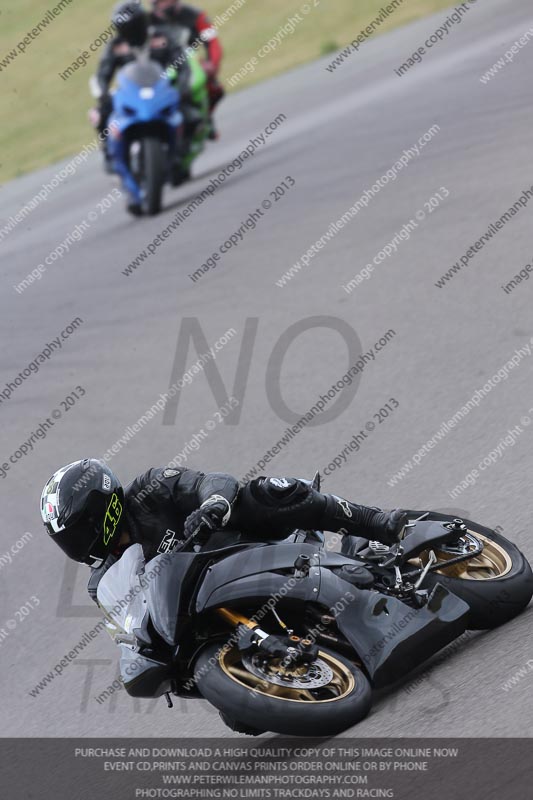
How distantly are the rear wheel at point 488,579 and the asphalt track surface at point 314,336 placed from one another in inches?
3.4

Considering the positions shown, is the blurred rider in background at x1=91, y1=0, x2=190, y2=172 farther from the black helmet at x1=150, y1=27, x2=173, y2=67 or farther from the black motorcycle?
the black motorcycle

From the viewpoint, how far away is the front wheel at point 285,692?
431 cm

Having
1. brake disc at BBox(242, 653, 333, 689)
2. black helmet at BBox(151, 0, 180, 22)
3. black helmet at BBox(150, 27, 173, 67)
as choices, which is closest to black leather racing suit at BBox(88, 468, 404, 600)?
brake disc at BBox(242, 653, 333, 689)

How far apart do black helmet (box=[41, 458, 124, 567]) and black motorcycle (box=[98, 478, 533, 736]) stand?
0.14 meters

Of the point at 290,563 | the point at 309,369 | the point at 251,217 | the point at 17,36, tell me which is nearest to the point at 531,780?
the point at 290,563

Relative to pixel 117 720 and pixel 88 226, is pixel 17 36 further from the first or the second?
pixel 117 720

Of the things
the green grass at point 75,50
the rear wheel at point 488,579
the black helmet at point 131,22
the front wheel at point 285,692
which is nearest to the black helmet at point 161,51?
the black helmet at point 131,22

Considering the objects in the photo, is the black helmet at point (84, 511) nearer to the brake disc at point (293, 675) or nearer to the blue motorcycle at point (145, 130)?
the brake disc at point (293, 675)

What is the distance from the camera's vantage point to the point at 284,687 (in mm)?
4430

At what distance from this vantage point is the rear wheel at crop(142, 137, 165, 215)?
11.9 meters

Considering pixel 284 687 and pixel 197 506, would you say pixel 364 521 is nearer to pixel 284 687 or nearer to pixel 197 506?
pixel 197 506

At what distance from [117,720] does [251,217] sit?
22.3 feet

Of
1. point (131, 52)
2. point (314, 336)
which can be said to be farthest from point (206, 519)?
point (131, 52)

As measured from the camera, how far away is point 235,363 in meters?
9.16
